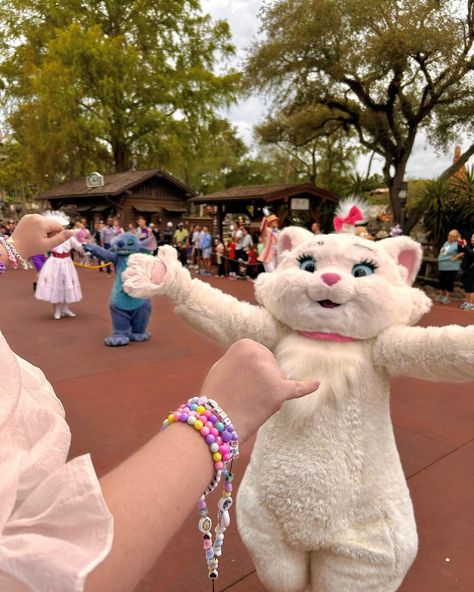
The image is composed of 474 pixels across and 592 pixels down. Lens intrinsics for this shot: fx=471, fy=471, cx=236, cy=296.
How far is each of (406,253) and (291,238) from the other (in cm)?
46

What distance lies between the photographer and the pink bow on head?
206 centimetres

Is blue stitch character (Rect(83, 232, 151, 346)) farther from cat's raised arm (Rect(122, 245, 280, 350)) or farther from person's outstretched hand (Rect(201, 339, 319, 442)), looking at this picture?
person's outstretched hand (Rect(201, 339, 319, 442))

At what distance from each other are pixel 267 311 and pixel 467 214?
10.3 m

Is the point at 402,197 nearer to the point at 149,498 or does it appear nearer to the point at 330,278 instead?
the point at 330,278

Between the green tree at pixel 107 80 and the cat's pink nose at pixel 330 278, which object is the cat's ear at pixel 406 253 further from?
the green tree at pixel 107 80

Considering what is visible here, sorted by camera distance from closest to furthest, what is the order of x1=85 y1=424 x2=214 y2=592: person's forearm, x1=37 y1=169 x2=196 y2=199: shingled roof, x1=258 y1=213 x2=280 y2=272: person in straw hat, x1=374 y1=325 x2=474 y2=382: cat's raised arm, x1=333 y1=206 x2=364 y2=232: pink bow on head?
x1=85 y1=424 x2=214 y2=592: person's forearm < x1=374 y1=325 x2=474 y2=382: cat's raised arm < x1=333 y1=206 x2=364 y2=232: pink bow on head < x1=258 y1=213 x2=280 y2=272: person in straw hat < x1=37 y1=169 x2=196 y2=199: shingled roof

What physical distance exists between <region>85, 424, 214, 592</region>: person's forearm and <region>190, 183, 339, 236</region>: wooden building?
1220cm

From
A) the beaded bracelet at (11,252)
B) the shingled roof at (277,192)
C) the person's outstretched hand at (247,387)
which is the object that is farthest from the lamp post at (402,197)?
the person's outstretched hand at (247,387)

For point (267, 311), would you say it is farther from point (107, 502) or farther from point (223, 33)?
point (223, 33)

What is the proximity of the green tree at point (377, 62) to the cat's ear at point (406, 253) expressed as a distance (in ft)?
36.4

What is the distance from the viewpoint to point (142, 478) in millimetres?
607

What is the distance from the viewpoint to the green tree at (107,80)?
20.0m

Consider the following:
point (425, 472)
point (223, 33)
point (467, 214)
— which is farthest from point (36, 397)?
point (223, 33)

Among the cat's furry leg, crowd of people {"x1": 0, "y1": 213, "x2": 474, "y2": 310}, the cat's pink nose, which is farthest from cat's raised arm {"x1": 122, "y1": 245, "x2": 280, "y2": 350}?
crowd of people {"x1": 0, "y1": 213, "x2": 474, "y2": 310}
